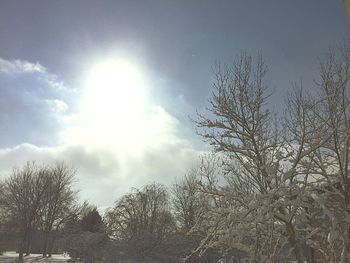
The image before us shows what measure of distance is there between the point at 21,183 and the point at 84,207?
56.9 feet

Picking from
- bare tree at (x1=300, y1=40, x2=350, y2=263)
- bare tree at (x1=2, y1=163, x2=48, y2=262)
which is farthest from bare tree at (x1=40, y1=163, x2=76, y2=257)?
bare tree at (x1=300, y1=40, x2=350, y2=263)

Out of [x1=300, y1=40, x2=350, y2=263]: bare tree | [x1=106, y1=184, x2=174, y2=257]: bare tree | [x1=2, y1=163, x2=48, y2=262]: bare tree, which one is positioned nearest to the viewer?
[x1=300, y1=40, x2=350, y2=263]: bare tree

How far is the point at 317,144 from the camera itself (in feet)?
35.3

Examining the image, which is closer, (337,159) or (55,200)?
(337,159)

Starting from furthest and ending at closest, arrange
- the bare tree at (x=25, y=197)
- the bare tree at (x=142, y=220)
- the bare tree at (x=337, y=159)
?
the bare tree at (x=25, y=197) < the bare tree at (x=142, y=220) < the bare tree at (x=337, y=159)

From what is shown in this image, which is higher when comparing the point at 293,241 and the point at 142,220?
the point at 142,220

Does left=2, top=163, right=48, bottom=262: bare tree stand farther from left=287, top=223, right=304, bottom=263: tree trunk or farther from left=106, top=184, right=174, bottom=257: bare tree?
left=287, top=223, right=304, bottom=263: tree trunk

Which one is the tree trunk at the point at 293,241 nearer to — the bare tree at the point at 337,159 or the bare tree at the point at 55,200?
the bare tree at the point at 337,159

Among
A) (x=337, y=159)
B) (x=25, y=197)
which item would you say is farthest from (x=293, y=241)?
(x=25, y=197)

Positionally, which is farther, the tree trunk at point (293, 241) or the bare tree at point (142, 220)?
the bare tree at point (142, 220)

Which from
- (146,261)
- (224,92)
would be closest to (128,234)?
(146,261)

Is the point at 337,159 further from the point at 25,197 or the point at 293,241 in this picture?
the point at 25,197

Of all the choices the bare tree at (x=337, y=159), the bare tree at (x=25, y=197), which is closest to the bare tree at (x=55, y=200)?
the bare tree at (x=25, y=197)

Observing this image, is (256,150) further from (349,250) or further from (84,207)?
(84,207)
